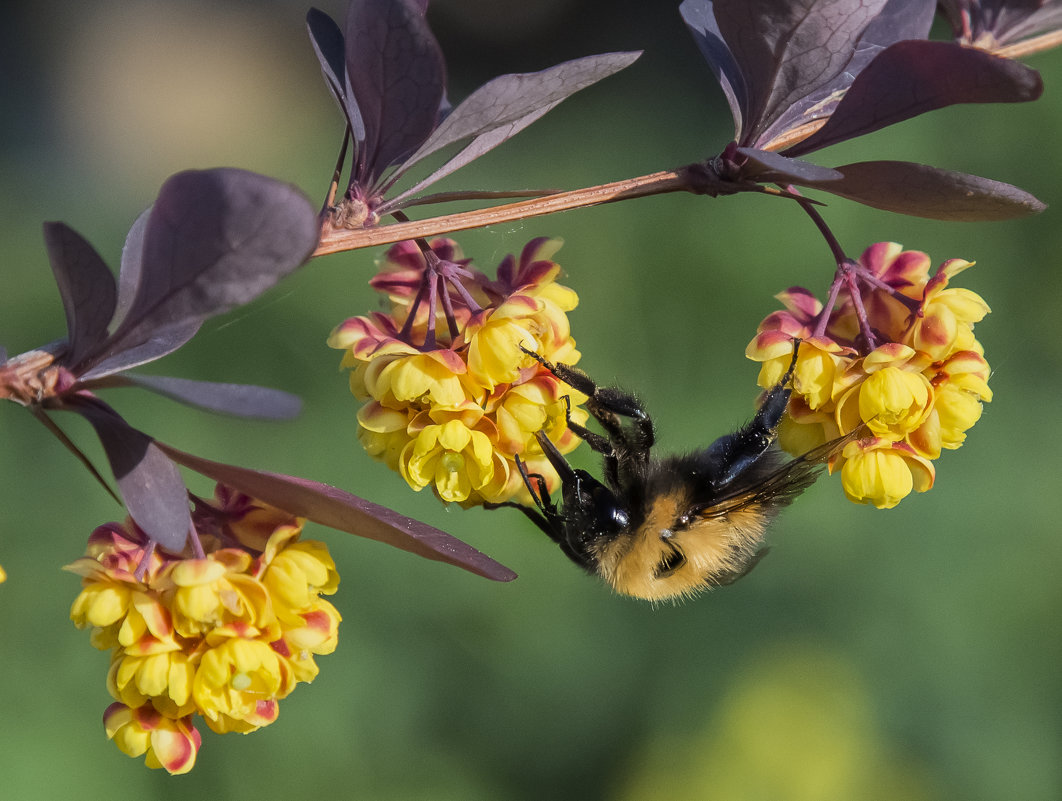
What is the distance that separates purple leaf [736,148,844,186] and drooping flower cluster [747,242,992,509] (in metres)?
0.21

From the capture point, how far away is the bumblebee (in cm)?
145

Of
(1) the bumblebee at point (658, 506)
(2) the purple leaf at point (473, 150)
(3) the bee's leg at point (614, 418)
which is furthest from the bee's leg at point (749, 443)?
(2) the purple leaf at point (473, 150)

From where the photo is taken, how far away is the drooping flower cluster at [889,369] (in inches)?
43.3

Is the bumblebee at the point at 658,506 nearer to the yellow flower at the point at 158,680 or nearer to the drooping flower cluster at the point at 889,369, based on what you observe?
the drooping flower cluster at the point at 889,369

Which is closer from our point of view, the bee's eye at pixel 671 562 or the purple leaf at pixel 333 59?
the purple leaf at pixel 333 59

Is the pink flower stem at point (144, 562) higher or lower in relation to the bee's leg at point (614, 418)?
higher

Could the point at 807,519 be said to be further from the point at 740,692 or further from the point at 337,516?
the point at 337,516

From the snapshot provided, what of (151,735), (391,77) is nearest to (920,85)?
(391,77)

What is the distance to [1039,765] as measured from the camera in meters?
2.82

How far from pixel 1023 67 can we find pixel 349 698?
2485 millimetres

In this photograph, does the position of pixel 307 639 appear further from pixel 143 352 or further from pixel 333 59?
pixel 333 59

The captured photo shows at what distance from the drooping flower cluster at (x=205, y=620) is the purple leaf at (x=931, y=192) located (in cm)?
64

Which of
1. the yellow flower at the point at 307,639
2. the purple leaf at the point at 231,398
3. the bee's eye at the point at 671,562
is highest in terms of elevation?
the purple leaf at the point at 231,398

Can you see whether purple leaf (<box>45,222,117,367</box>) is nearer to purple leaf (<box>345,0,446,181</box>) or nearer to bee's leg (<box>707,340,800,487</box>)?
purple leaf (<box>345,0,446,181</box>)
